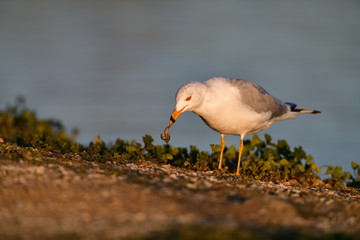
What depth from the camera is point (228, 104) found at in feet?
26.8

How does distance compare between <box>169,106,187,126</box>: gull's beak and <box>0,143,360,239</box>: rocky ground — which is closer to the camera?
<box>0,143,360,239</box>: rocky ground

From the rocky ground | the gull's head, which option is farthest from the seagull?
the rocky ground

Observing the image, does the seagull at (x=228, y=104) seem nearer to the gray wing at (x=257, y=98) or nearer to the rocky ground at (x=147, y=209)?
the gray wing at (x=257, y=98)

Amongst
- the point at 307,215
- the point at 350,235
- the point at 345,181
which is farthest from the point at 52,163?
the point at 345,181

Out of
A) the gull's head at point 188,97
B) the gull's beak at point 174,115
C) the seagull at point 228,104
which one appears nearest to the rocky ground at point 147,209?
the gull's beak at point 174,115

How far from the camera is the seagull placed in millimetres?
7680

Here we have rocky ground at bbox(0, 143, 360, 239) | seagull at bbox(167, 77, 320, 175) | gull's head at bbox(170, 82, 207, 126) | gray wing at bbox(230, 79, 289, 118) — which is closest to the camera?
rocky ground at bbox(0, 143, 360, 239)

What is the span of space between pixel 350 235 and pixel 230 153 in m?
5.81

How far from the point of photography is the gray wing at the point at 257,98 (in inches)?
336

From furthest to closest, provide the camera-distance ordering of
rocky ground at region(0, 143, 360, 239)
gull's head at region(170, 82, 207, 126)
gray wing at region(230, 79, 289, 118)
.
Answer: gray wing at region(230, 79, 289, 118) → gull's head at region(170, 82, 207, 126) → rocky ground at region(0, 143, 360, 239)

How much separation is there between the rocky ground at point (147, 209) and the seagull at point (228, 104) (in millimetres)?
1825

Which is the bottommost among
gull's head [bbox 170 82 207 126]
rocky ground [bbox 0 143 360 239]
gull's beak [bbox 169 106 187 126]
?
rocky ground [bbox 0 143 360 239]

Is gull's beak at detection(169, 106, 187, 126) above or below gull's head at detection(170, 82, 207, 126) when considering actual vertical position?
below

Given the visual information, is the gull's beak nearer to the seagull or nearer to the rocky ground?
the seagull
